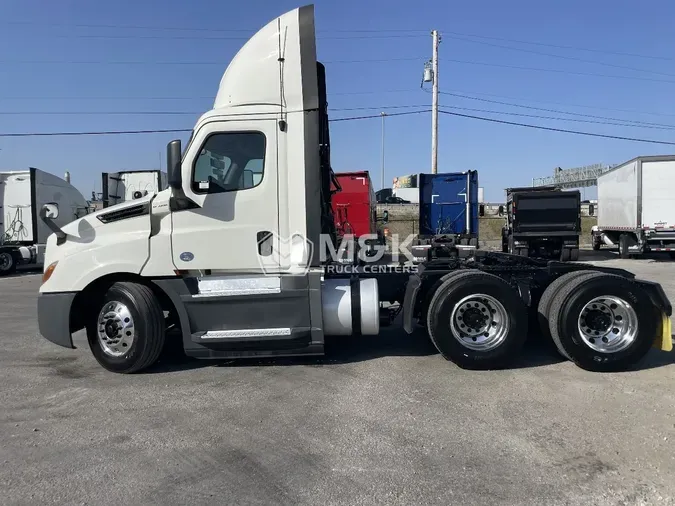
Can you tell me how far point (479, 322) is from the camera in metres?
5.68

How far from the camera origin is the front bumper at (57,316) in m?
5.50

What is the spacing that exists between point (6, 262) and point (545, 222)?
19824 millimetres

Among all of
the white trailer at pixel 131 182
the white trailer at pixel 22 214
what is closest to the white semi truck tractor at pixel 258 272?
the white trailer at pixel 131 182

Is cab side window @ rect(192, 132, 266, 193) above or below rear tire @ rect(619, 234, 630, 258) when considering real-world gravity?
above

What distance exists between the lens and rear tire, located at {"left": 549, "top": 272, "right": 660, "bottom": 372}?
5434 mm

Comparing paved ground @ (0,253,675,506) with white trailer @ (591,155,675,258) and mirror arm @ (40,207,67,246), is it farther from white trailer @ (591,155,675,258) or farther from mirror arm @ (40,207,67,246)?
white trailer @ (591,155,675,258)

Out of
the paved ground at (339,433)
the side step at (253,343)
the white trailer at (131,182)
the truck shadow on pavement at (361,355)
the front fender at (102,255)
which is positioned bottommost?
the paved ground at (339,433)

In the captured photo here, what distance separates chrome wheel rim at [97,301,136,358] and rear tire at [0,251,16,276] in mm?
15460

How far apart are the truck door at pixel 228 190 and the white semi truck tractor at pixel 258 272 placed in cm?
1

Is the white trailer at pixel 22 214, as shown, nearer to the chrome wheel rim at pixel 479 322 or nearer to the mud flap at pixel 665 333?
the chrome wheel rim at pixel 479 322

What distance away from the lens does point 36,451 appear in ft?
12.6

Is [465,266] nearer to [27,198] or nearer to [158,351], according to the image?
[158,351]

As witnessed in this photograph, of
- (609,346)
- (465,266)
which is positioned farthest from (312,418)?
(609,346)

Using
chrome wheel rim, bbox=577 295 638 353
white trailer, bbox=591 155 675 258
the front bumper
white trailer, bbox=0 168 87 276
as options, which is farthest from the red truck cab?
white trailer, bbox=591 155 675 258
